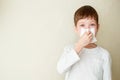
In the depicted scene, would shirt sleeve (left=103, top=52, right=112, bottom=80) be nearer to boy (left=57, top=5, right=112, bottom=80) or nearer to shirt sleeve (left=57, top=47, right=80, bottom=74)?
boy (left=57, top=5, right=112, bottom=80)

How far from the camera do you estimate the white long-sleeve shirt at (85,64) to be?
3.91 ft

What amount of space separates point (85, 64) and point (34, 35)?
31 centimetres

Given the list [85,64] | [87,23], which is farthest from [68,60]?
[87,23]

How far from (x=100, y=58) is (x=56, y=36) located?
276 millimetres

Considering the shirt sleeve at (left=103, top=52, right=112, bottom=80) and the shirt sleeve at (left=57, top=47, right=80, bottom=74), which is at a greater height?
the shirt sleeve at (left=57, top=47, right=80, bottom=74)

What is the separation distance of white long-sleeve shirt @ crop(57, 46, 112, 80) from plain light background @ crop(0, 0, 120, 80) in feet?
0.43

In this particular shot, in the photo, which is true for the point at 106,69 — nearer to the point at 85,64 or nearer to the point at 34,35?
the point at 85,64

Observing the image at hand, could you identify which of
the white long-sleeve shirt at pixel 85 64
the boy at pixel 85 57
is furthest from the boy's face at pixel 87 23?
the white long-sleeve shirt at pixel 85 64

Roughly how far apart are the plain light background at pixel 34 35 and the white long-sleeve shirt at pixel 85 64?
0.43 feet

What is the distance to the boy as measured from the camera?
119 cm

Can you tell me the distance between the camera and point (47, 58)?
4.39ft

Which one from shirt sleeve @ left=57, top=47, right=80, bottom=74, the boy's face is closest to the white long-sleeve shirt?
shirt sleeve @ left=57, top=47, right=80, bottom=74

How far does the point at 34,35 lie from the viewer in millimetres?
1299

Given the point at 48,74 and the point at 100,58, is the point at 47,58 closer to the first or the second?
the point at 48,74
